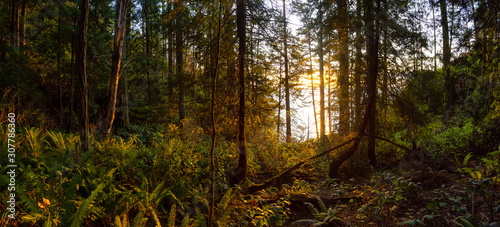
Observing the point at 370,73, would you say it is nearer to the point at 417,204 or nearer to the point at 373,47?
the point at 373,47

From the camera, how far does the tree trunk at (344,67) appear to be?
7.59 meters

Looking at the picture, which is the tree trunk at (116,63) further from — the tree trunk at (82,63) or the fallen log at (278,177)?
the fallen log at (278,177)

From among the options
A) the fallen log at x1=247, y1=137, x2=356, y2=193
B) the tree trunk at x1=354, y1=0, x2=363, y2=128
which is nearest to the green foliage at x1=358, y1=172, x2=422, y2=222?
the fallen log at x1=247, y1=137, x2=356, y2=193

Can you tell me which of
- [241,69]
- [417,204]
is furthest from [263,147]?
[417,204]

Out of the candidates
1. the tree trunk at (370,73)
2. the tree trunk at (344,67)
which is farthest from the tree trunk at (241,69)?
the tree trunk at (370,73)

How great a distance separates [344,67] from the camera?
30.2 ft

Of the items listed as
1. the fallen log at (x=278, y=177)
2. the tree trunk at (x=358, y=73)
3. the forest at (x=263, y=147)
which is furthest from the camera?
the tree trunk at (x=358, y=73)

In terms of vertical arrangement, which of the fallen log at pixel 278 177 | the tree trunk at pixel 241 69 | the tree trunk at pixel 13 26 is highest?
the tree trunk at pixel 13 26

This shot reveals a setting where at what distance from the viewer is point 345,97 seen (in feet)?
29.9

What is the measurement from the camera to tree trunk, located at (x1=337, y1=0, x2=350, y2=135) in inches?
299

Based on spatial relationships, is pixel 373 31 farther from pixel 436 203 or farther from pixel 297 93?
pixel 297 93

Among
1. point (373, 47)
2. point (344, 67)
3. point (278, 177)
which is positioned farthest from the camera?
point (344, 67)

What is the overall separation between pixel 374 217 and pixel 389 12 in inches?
242

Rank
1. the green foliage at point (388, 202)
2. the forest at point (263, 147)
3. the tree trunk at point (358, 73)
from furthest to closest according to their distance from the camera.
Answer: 1. the tree trunk at point (358, 73)
2. the green foliage at point (388, 202)
3. the forest at point (263, 147)
